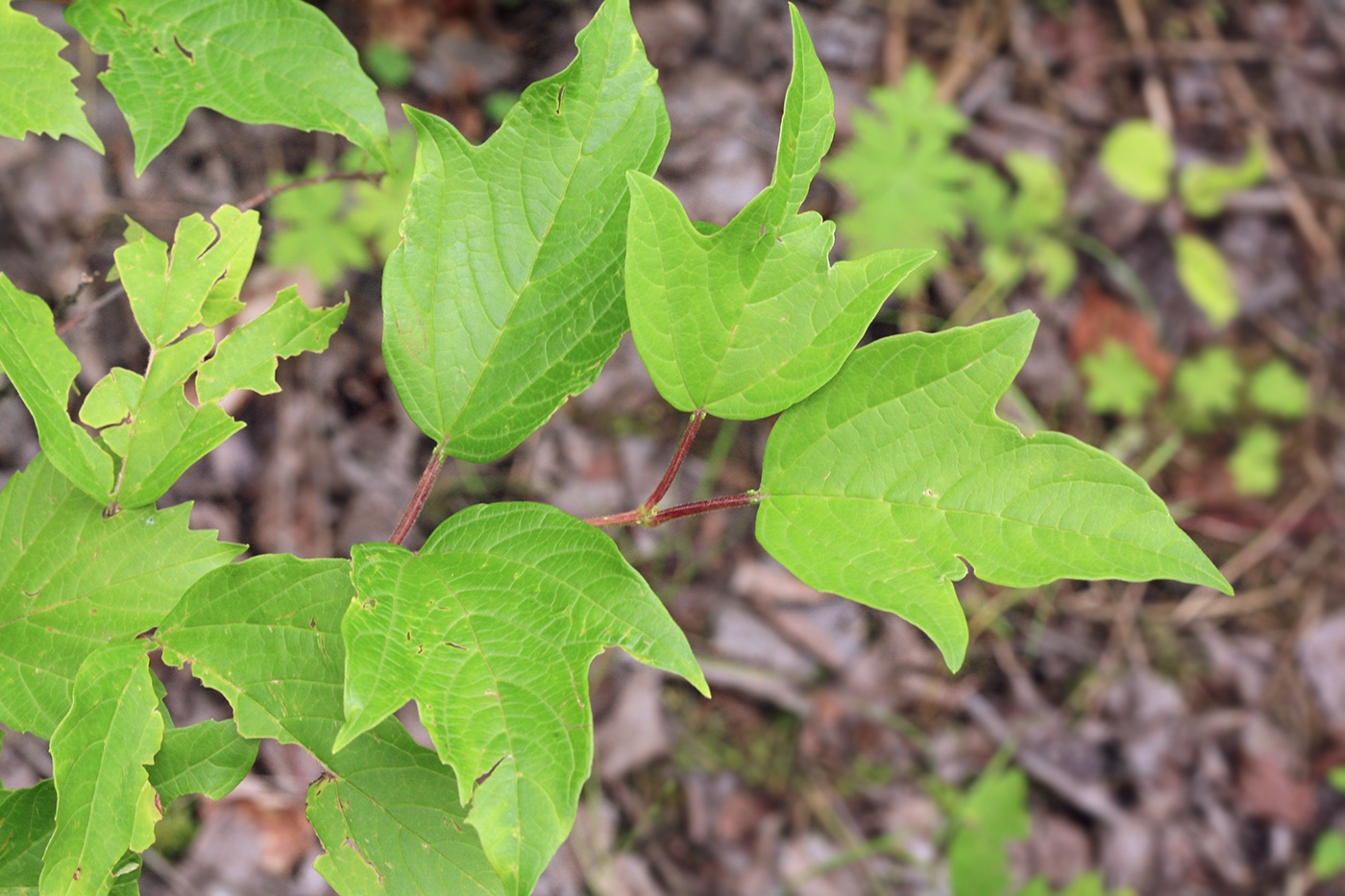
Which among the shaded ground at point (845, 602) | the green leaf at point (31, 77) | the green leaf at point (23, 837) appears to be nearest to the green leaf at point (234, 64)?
the green leaf at point (31, 77)

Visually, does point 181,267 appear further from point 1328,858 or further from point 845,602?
point 1328,858

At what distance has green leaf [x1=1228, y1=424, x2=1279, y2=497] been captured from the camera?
151 inches

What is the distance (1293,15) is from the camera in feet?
14.3

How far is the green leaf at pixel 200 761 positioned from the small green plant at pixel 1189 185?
399cm

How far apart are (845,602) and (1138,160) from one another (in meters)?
2.34

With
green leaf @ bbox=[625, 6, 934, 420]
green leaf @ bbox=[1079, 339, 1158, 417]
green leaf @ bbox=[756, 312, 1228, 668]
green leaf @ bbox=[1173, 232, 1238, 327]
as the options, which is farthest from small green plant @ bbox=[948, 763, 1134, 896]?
green leaf @ bbox=[625, 6, 934, 420]

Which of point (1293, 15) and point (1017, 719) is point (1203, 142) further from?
point (1017, 719)

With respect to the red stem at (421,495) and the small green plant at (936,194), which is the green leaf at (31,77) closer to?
the red stem at (421,495)

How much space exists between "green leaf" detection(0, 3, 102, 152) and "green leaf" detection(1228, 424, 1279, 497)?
13.7 feet

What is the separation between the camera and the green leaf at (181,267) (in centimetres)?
113

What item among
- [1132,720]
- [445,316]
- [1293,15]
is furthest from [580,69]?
[1293,15]

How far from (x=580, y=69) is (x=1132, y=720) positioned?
11.2 ft

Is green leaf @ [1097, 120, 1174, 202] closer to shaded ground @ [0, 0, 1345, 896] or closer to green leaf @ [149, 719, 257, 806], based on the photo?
shaded ground @ [0, 0, 1345, 896]

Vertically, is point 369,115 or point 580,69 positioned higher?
point 580,69
